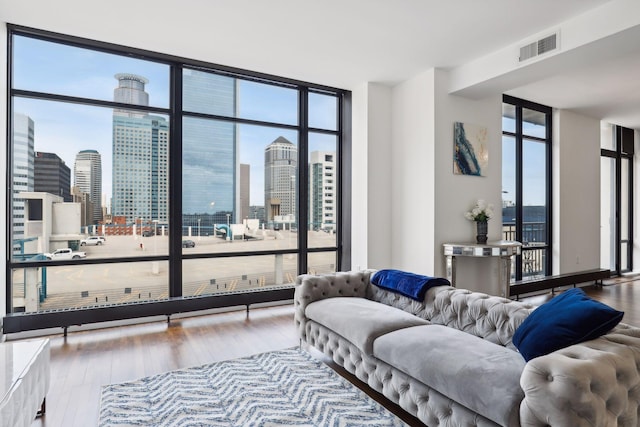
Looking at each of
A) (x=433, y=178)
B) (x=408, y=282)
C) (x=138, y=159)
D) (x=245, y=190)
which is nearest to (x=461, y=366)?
(x=408, y=282)

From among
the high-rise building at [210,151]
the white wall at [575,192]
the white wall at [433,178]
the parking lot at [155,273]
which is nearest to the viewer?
the parking lot at [155,273]

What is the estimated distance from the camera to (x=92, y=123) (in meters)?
4.12

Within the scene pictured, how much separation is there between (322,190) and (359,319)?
3103 mm

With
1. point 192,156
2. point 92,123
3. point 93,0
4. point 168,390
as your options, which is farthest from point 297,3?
point 168,390

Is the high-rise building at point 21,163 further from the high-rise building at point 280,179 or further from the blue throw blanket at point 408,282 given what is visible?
the blue throw blanket at point 408,282

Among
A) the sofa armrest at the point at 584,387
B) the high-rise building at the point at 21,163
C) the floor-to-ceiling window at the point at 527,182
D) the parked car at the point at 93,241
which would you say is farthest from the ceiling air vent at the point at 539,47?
the high-rise building at the point at 21,163

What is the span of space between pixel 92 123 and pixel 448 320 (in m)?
4.05

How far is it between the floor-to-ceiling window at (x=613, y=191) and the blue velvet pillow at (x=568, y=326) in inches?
280

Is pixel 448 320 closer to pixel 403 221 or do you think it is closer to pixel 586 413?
Answer: pixel 586 413

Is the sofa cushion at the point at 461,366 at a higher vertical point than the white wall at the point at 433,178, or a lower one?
lower

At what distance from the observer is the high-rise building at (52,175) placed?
3871mm

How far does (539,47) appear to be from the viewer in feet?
12.6

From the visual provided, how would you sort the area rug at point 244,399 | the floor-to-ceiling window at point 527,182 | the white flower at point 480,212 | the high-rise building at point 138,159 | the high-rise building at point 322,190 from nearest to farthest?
the area rug at point 244,399, the high-rise building at point 138,159, the white flower at point 480,212, the high-rise building at point 322,190, the floor-to-ceiling window at point 527,182

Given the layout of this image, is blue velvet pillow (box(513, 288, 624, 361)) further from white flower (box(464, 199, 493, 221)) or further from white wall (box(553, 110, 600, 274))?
white wall (box(553, 110, 600, 274))
